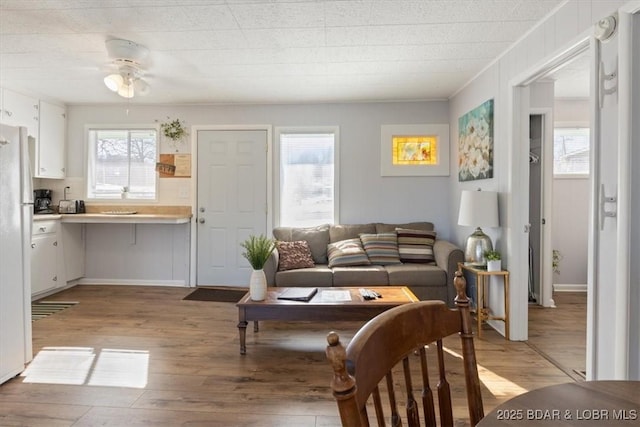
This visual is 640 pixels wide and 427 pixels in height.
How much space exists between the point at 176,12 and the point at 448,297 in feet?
10.9

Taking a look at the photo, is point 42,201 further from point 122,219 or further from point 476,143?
point 476,143

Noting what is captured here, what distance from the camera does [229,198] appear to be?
471 centimetres

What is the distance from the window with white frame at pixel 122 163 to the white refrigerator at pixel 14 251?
93.6 inches

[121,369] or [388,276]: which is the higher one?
[388,276]

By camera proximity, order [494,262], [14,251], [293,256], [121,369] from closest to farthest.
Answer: [14,251], [121,369], [494,262], [293,256]

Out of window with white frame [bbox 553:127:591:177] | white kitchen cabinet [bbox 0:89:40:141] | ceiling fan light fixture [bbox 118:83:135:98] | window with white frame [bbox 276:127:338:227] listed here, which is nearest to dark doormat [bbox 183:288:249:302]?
window with white frame [bbox 276:127:338:227]

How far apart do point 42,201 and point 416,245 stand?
466 centimetres

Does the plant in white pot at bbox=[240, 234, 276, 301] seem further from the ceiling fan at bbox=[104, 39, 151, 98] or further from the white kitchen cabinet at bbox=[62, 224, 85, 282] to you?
the white kitchen cabinet at bbox=[62, 224, 85, 282]

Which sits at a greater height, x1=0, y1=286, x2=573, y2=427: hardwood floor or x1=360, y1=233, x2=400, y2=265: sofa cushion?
x1=360, y1=233, x2=400, y2=265: sofa cushion

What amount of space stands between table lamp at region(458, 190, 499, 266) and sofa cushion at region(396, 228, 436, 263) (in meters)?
0.70

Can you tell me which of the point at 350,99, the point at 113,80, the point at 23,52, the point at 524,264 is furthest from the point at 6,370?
the point at 350,99

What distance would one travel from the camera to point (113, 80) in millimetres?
3201

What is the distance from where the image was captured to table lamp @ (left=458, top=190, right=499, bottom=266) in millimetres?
3117

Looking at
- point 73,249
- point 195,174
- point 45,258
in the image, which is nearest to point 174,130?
point 195,174
